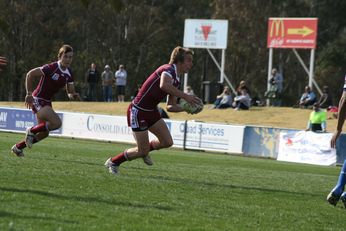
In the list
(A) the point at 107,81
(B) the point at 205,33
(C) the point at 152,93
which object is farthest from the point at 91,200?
(B) the point at 205,33

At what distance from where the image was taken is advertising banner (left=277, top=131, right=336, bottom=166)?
89.0ft

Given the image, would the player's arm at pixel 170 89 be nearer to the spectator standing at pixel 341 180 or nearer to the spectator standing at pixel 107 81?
the spectator standing at pixel 341 180

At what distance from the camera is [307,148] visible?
2781 cm

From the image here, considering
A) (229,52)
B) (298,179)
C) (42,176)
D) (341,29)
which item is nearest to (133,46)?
(229,52)

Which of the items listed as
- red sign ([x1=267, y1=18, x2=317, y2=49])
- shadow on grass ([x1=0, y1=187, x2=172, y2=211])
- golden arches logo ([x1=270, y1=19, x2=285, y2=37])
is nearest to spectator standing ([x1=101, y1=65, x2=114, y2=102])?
red sign ([x1=267, y1=18, x2=317, y2=49])

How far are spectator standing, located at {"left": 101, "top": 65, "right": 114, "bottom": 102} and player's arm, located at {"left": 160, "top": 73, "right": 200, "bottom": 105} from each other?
29.2 metres

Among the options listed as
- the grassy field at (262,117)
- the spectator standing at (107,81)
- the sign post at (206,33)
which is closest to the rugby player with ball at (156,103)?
the grassy field at (262,117)

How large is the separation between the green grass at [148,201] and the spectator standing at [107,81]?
27.2 m

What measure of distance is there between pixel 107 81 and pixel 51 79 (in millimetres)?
27056

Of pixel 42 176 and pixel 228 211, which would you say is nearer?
pixel 228 211

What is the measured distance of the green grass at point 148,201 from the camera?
8180 millimetres

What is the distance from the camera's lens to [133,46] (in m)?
62.1

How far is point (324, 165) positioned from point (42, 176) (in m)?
16.3

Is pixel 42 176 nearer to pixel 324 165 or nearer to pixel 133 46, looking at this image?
pixel 324 165
